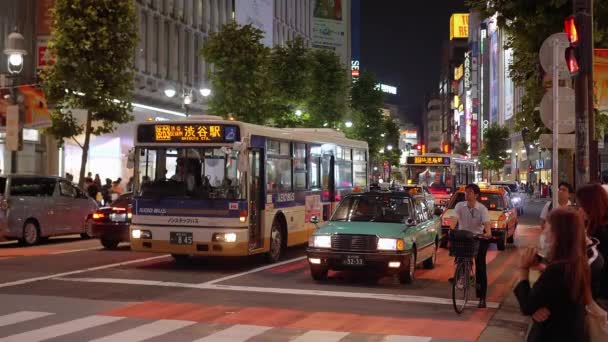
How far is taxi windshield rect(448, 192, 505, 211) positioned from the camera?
22377 mm

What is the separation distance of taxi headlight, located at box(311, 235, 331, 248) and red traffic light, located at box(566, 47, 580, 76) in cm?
497

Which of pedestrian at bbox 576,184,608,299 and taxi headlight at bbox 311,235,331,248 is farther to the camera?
taxi headlight at bbox 311,235,331,248

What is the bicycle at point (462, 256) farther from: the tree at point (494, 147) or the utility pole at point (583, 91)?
the tree at point (494, 147)

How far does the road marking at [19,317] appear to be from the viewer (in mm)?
9984

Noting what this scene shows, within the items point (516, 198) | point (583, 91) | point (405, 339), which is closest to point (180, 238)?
point (405, 339)

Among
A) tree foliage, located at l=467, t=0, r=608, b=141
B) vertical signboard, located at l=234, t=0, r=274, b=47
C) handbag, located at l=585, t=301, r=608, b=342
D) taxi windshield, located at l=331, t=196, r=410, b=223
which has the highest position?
vertical signboard, located at l=234, t=0, r=274, b=47

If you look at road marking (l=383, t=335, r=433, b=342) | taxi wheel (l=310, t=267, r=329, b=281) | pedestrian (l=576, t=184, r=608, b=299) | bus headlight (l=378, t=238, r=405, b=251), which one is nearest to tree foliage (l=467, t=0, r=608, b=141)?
bus headlight (l=378, t=238, r=405, b=251)

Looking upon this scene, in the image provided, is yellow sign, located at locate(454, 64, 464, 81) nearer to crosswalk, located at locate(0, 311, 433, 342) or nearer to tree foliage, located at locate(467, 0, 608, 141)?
tree foliage, located at locate(467, 0, 608, 141)

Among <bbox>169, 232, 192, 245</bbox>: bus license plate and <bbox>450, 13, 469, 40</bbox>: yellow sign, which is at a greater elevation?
<bbox>450, 13, 469, 40</bbox>: yellow sign

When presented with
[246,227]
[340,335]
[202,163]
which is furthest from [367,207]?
[340,335]

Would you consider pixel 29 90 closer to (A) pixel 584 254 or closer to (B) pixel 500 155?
(A) pixel 584 254

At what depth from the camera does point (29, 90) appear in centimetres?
3062

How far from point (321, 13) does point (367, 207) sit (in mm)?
93215

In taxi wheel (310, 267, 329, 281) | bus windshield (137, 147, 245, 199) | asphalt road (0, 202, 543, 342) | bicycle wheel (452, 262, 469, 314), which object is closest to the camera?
asphalt road (0, 202, 543, 342)
